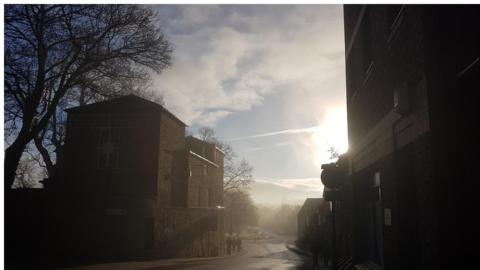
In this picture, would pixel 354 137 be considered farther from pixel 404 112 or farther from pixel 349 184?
pixel 404 112

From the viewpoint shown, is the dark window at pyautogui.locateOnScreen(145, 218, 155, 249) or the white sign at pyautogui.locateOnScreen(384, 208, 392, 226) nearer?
the white sign at pyautogui.locateOnScreen(384, 208, 392, 226)

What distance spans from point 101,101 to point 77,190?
5813 millimetres

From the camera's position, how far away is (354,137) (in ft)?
38.3

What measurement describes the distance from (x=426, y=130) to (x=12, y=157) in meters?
18.0

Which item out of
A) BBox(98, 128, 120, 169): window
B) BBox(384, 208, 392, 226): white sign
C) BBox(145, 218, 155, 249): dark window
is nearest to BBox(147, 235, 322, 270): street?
BBox(145, 218, 155, 249): dark window

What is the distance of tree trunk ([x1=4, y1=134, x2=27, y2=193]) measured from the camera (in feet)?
59.2

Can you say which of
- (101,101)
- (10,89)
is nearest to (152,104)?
(101,101)

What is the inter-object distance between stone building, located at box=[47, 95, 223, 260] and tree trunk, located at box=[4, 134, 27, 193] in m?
3.41

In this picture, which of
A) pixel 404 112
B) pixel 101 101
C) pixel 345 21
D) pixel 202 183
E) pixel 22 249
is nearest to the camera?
pixel 404 112

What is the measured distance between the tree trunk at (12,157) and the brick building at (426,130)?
15.9 meters

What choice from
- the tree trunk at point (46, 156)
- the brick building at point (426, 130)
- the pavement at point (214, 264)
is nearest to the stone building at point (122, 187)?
the pavement at point (214, 264)

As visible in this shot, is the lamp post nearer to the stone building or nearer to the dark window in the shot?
the stone building

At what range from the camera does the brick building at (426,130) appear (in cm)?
471

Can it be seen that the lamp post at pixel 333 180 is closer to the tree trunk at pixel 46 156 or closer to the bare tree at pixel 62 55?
the bare tree at pixel 62 55
